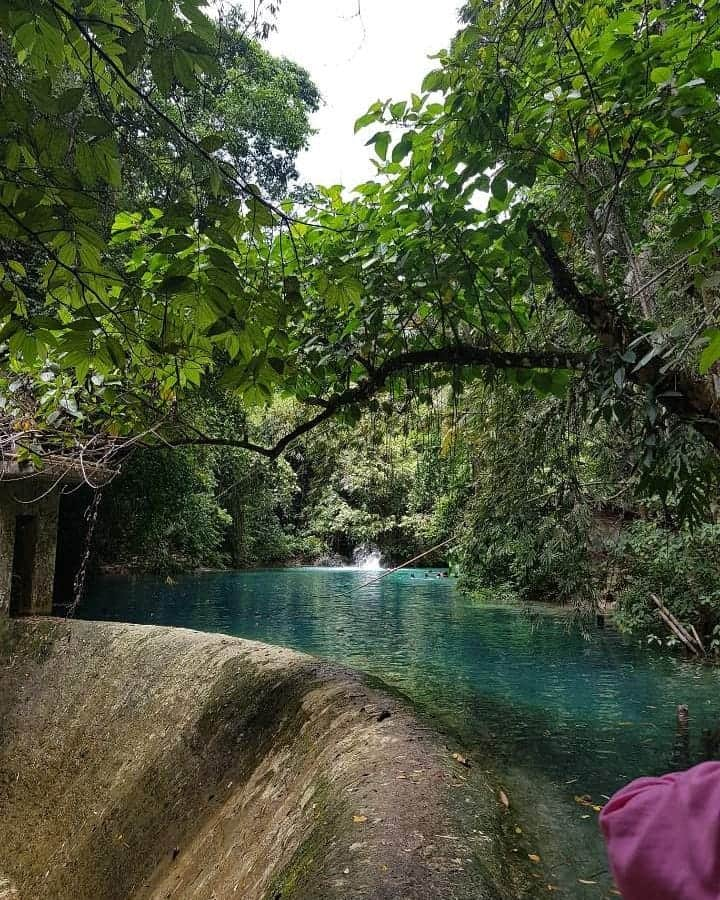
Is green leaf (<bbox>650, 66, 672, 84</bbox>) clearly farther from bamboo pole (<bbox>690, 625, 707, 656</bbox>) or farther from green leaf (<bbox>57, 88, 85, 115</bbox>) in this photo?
bamboo pole (<bbox>690, 625, 707, 656</bbox>)

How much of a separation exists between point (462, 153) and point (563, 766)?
3874mm

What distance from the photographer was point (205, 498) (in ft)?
49.2

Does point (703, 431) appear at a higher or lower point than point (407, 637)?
higher

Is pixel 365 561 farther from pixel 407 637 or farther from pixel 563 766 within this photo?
pixel 563 766

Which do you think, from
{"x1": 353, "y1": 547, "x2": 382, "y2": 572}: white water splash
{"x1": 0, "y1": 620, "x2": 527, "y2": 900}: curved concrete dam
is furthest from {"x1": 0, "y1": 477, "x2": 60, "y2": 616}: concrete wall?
{"x1": 353, "y1": 547, "x2": 382, "y2": 572}: white water splash

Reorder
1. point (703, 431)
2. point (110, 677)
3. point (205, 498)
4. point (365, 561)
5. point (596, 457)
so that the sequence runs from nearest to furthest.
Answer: point (703, 431) → point (110, 677) → point (596, 457) → point (205, 498) → point (365, 561)

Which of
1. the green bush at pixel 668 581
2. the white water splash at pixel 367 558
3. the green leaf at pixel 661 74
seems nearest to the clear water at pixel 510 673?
the green bush at pixel 668 581

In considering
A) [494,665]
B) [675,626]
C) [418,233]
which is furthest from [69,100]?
[675,626]

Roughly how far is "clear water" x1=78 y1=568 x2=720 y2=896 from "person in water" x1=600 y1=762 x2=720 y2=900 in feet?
8.18

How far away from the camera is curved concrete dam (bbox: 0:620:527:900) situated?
84.0 inches

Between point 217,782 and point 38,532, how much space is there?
10.5 feet

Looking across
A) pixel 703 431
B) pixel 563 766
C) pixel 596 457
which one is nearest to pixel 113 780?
pixel 563 766

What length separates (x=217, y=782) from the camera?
12.1ft

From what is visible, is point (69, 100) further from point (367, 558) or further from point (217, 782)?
point (367, 558)
